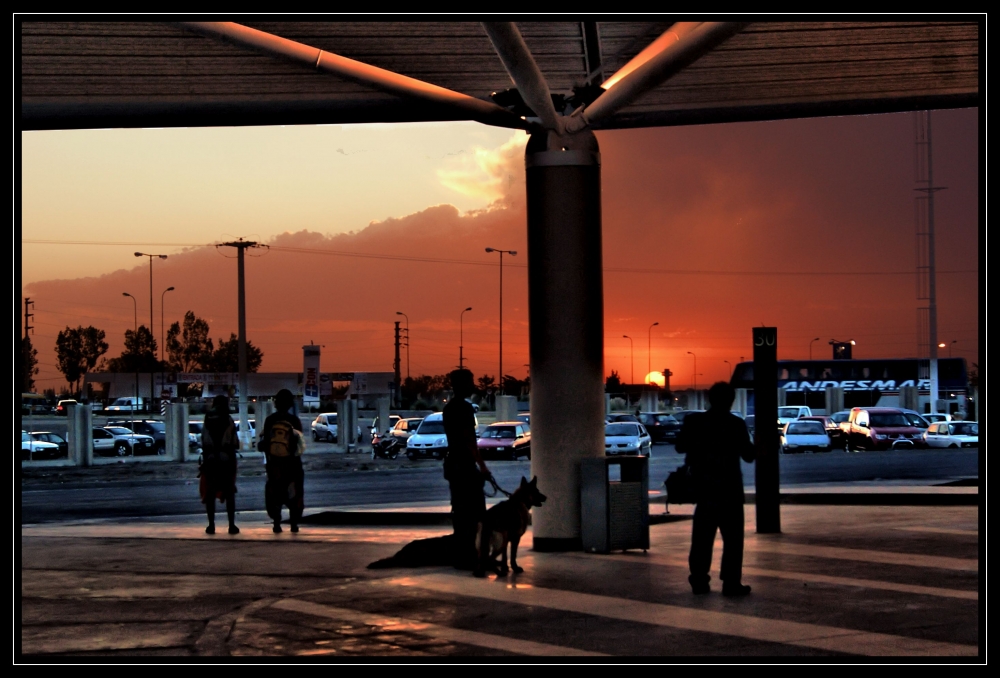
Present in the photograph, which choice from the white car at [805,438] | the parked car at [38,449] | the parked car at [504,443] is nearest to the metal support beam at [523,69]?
the parked car at [504,443]

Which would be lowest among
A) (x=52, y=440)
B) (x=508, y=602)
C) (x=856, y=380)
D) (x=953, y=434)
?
(x=953, y=434)

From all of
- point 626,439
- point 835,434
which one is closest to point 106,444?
point 626,439

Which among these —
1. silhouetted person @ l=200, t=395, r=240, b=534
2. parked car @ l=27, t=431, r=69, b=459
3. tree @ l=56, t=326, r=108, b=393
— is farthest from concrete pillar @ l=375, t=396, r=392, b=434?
tree @ l=56, t=326, r=108, b=393

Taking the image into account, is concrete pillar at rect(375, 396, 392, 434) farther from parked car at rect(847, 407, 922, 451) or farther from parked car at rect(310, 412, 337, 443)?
parked car at rect(847, 407, 922, 451)

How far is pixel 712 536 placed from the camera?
9242 mm

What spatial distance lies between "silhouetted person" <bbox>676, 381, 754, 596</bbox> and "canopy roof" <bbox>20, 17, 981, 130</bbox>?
12.6ft

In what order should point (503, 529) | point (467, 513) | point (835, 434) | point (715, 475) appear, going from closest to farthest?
→ point (715, 475) → point (503, 529) → point (467, 513) → point (835, 434)

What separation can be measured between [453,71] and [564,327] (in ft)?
11.4

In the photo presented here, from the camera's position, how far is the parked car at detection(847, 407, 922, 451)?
139 feet

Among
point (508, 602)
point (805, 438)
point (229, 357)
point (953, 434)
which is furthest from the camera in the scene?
point (229, 357)

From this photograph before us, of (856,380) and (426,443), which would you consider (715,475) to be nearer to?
(426,443)

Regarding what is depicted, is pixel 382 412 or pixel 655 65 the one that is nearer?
pixel 655 65

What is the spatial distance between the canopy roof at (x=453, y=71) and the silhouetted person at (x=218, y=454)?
11.1 feet
